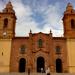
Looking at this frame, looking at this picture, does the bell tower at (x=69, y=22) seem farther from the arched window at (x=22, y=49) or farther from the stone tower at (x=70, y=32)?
the arched window at (x=22, y=49)

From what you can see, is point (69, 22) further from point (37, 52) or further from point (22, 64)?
point (22, 64)

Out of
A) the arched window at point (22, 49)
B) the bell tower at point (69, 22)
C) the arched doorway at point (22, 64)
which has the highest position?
the bell tower at point (69, 22)

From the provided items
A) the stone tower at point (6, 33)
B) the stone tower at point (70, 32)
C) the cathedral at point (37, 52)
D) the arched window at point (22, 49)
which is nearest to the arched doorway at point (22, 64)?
the cathedral at point (37, 52)

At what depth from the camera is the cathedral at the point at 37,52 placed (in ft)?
160

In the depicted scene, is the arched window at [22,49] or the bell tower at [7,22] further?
the bell tower at [7,22]

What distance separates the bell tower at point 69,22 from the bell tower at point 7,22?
41.7 feet

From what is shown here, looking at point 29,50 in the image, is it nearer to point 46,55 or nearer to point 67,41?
point 46,55

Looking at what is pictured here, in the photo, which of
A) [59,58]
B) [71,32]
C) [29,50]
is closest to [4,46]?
[29,50]

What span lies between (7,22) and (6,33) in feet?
10.5

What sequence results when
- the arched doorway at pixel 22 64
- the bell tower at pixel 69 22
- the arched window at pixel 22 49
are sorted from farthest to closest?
1. the bell tower at pixel 69 22
2. the arched window at pixel 22 49
3. the arched doorway at pixel 22 64

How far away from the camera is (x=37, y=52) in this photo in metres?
49.9

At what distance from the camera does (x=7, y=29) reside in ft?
171

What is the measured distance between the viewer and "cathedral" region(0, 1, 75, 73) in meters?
48.7

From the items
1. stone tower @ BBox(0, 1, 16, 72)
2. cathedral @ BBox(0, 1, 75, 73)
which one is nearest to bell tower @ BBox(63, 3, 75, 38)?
cathedral @ BBox(0, 1, 75, 73)
